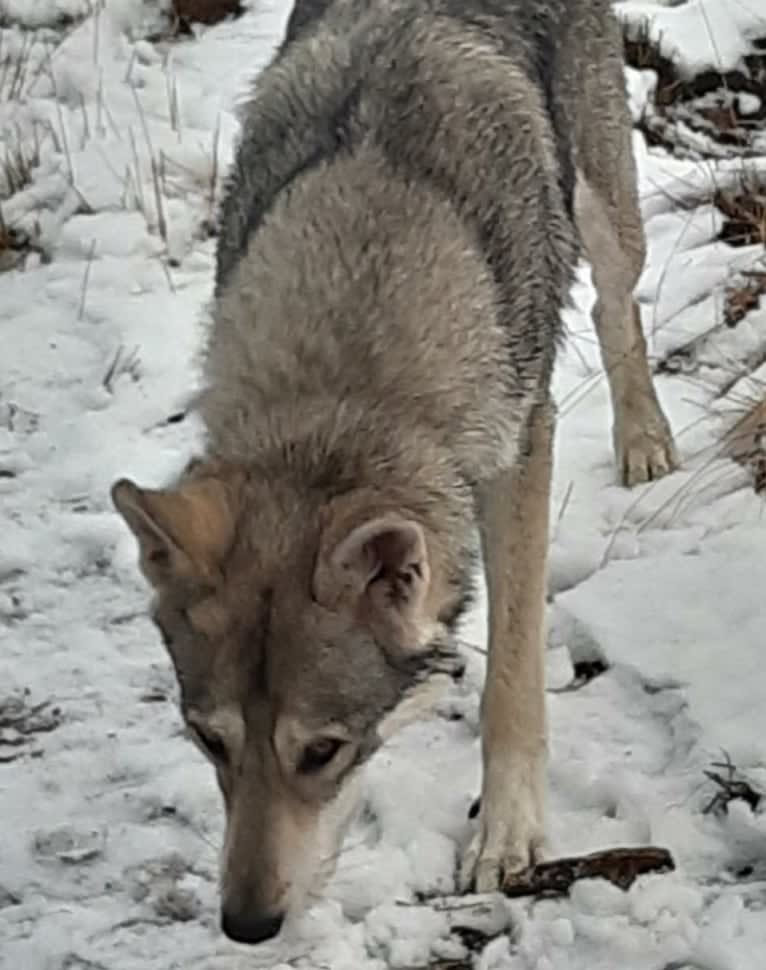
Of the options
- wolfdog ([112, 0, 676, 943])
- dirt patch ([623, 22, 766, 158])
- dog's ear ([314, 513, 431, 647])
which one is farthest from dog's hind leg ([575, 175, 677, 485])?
dog's ear ([314, 513, 431, 647])

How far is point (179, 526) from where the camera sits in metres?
3.48

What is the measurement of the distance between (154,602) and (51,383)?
2.50 m

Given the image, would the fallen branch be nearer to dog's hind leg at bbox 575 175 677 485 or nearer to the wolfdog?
the wolfdog

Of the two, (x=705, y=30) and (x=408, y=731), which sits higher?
(x=705, y=30)

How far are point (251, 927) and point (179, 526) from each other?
0.70 m

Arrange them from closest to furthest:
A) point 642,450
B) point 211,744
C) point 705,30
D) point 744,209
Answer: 1. point 211,744
2. point 642,450
3. point 744,209
4. point 705,30

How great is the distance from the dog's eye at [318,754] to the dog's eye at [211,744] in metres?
0.14

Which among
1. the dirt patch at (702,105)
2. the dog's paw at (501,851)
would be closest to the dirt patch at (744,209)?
the dirt patch at (702,105)

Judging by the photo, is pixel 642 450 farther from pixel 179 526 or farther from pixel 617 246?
pixel 179 526

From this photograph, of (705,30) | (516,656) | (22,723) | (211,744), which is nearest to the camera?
(211,744)

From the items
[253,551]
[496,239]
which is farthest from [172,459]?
[253,551]

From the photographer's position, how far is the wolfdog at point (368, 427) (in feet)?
11.3

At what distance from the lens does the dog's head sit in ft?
11.2

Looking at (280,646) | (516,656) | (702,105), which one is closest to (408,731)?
(516,656)
